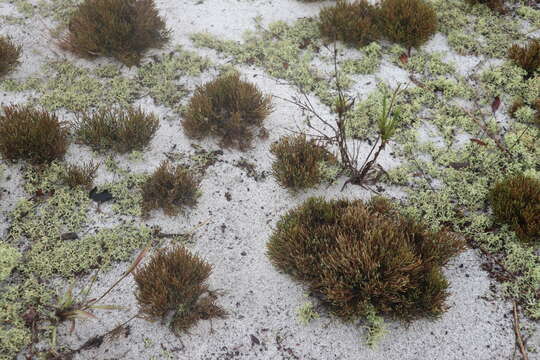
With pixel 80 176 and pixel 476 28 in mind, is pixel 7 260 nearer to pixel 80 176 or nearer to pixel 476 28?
pixel 80 176

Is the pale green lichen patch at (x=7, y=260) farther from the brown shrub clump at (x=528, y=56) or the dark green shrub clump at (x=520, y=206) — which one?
the brown shrub clump at (x=528, y=56)

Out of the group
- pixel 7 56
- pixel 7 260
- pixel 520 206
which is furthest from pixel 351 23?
pixel 7 260

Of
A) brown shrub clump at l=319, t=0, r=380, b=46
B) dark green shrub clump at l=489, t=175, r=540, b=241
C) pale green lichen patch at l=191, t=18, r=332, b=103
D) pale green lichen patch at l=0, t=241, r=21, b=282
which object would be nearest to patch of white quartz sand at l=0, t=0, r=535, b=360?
dark green shrub clump at l=489, t=175, r=540, b=241

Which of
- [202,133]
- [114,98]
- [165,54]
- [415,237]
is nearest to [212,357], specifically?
[415,237]

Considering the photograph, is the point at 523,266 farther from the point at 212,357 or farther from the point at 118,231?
the point at 118,231

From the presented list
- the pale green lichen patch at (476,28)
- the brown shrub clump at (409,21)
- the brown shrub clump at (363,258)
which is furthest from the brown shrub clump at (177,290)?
the pale green lichen patch at (476,28)
